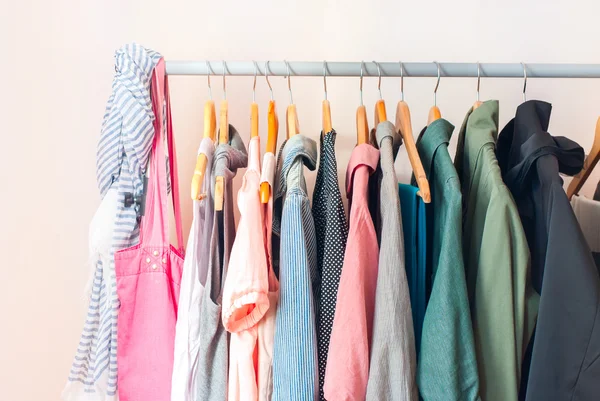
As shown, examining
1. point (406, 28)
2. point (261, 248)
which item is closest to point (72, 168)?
point (261, 248)

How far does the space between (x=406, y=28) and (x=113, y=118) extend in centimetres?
72

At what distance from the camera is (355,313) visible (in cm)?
66

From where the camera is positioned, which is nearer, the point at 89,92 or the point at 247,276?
the point at 247,276

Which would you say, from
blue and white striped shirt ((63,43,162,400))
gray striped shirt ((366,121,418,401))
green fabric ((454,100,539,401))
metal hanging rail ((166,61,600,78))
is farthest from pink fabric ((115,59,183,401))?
green fabric ((454,100,539,401))

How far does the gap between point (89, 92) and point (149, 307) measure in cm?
52

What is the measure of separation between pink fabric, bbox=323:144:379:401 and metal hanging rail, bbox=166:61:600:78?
0.23 metres

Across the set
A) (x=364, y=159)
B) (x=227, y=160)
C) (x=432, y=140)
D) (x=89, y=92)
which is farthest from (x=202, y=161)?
(x=89, y=92)

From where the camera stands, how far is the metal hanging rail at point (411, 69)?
31.8 inches

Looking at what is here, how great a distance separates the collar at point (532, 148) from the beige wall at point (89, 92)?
0.37m

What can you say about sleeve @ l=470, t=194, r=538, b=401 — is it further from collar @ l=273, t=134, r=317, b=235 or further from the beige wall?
the beige wall

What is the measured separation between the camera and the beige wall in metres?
1.01

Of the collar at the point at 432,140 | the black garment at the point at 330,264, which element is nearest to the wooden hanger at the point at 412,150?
the collar at the point at 432,140

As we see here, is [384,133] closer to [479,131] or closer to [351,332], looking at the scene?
[479,131]

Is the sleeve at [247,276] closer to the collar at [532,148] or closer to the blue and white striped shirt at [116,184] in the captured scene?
the blue and white striped shirt at [116,184]
